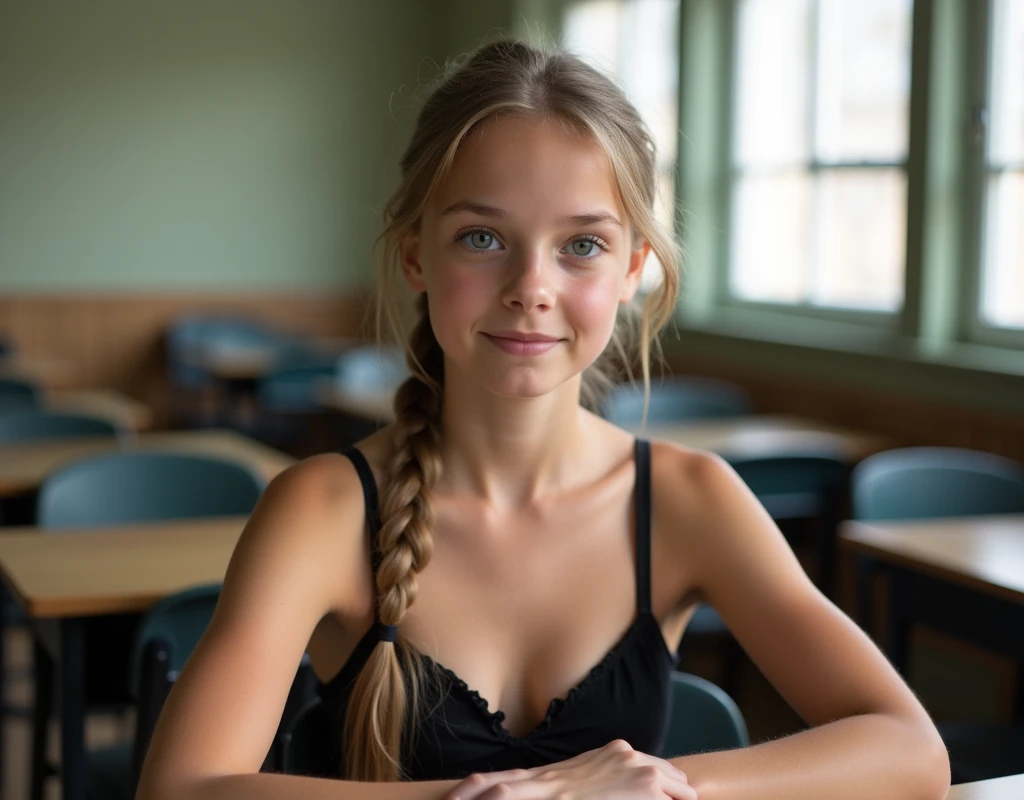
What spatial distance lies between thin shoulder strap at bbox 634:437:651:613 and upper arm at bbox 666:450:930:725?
0.09ft

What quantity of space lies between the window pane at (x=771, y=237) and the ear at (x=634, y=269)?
3.80 meters

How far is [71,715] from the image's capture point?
2152mm

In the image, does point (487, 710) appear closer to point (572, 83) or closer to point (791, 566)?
point (791, 566)

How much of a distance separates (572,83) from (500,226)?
20cm

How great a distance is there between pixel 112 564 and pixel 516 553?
1.11m

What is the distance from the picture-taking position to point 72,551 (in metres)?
2.43

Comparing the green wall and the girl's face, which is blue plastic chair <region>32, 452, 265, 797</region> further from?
the green wall

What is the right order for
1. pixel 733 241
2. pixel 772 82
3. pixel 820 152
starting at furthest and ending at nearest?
pixel 733 241 < pixel 772 82 < pixel 820 152

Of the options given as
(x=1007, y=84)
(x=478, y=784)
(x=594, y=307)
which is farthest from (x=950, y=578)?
(x=1007, y=84)

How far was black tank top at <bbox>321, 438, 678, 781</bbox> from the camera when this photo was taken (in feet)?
4.54

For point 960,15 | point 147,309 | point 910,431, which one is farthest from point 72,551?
point 147,309

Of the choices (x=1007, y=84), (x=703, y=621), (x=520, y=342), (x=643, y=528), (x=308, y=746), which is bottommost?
(x=703, y=621)

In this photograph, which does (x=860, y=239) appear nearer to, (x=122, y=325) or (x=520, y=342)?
(x=520, y=342)

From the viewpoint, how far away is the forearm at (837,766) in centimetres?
120
